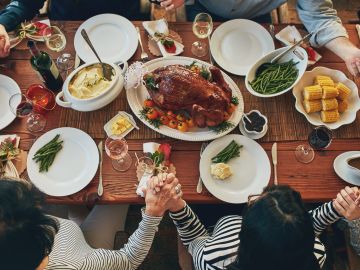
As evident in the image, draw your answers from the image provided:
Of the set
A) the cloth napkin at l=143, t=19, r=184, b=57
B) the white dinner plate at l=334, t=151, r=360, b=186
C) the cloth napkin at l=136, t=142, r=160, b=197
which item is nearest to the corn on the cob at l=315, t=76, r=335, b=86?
the white dinner plate at l=334, t=151, r=360, b=186

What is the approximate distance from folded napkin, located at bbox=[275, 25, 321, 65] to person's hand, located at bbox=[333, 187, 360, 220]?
749 millimetres

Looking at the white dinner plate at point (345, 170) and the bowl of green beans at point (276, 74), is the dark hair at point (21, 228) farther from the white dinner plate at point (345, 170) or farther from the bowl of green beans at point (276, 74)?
the white dinner plate at point (345, 170)

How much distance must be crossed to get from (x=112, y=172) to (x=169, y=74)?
0.56 m

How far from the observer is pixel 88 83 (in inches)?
73.7

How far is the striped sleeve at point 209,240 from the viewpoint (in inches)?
63.3

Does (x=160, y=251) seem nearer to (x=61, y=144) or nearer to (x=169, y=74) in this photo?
(x=61, y=144)

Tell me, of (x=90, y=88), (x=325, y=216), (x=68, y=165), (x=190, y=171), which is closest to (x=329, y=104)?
(x=325, y=216)

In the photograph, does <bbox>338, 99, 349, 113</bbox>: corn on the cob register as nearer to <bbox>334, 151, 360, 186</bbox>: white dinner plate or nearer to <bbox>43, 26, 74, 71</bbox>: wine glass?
<bbox>334, 151, 360, 186</bbox>: white dinner plate

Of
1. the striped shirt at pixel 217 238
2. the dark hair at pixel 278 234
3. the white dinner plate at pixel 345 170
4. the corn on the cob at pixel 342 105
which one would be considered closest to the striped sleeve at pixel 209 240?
the striped shirt at pixel 217 238

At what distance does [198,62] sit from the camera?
2025mm

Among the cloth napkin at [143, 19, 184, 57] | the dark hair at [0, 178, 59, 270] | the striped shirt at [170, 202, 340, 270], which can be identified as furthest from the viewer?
the cloth napkin at [143, 19, 184, 57]

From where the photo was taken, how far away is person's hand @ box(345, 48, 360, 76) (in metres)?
1.99

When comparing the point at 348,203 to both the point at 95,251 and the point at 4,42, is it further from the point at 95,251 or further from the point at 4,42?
the point at 4,42

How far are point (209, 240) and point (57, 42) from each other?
1.32m
